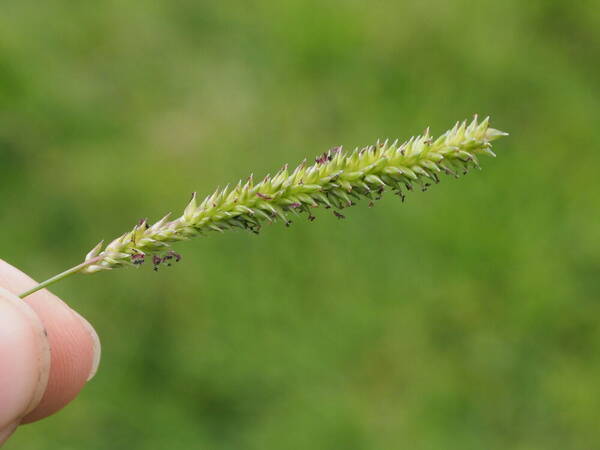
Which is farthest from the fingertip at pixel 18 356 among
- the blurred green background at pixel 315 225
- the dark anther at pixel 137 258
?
the blurred green background at pixel 315 225

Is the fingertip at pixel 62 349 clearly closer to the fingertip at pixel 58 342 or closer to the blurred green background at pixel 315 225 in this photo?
the fingertip at pixel 58 342

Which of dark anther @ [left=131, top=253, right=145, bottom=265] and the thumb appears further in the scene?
the thumb

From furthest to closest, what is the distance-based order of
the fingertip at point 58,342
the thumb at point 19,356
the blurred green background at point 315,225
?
the blurred green background at point 315,225
the fingertip at point 58,342
the thumb at point 19,356

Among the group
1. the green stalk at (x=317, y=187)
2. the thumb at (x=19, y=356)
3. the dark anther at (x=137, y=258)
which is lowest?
the thumb at (x=19, y=356)

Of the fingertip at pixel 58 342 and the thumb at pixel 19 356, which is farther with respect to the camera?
the fingertip at pixel 58 342

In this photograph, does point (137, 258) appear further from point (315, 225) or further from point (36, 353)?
point (315, 225)

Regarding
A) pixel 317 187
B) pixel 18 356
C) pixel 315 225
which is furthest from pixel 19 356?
pixel 315 225

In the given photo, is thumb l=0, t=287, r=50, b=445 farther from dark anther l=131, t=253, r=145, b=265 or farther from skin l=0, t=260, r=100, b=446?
dark anther l=131, t=253, r=145, b=265

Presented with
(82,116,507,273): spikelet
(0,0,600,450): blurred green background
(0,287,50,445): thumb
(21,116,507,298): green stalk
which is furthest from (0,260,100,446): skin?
(0,0,600,450): blurred green background
